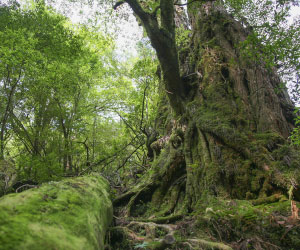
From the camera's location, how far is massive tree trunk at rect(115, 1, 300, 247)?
3297 mm

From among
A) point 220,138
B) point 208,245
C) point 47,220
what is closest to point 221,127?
point 220,138

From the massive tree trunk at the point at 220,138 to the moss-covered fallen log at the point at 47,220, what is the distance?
1.66 metres

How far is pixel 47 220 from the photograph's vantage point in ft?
4.75

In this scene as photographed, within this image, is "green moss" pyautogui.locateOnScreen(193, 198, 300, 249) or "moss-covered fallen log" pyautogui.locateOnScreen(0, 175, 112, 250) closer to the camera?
"moss-covered fallen log" pyautogui.locateOnScreen(0, 175, 112, 250)

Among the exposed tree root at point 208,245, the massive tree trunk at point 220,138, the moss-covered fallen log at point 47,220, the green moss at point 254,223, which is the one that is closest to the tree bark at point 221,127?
the massive tree trunk at point 220,138

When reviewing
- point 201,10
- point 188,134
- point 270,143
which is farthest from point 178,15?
point 270,143

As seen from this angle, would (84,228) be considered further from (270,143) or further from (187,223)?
(270,143)

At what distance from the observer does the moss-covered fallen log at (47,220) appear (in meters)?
1.19

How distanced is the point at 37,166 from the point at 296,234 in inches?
278

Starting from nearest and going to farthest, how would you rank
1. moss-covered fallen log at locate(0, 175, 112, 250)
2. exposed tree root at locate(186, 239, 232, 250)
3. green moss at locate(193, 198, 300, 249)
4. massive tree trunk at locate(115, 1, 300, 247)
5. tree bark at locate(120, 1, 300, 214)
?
moss-covered fallen log at locate(0, 175, 112, 250), exposed tree root at locate(186, 239, 232, 250), green moss at locate(193, 198, 300, 249), massive tree trunk at locate(115, 1, 300, 247), tree bark at locate(120, 1, 300, 214)

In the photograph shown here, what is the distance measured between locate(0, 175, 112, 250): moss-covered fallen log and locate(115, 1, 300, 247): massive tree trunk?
5.45ft

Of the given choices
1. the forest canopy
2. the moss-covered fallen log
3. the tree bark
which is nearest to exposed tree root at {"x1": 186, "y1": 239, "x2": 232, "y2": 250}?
the forest canopy

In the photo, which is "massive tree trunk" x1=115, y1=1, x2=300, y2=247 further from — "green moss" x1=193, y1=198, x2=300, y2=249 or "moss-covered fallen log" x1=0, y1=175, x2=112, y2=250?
"moss-covered fallen log" x1=0, y1=175, x2=112, y2=250

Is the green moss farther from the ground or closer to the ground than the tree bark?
closer to the ground
